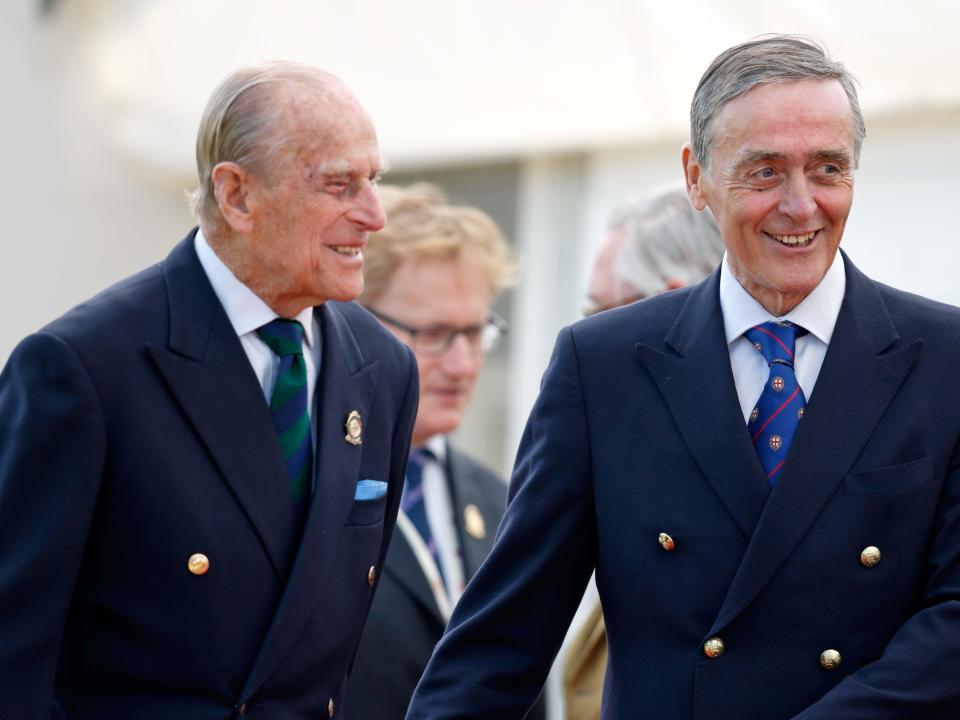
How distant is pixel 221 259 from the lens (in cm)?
315

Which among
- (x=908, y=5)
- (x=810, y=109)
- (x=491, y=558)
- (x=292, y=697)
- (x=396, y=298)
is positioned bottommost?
(x=292, y=697)

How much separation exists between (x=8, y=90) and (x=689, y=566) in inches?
252

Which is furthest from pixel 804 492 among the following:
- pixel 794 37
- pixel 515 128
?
pixel 515 128

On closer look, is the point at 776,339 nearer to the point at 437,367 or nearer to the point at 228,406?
the point at 228,406

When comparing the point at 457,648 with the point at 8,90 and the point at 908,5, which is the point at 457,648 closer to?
the point at 908,5

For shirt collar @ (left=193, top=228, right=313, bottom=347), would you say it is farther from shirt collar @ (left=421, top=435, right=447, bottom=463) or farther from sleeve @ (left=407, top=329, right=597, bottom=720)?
shirt collar @ (left=421, top=435, right=447, bottom=463)

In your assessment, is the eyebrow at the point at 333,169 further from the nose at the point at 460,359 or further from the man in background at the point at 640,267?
the nose at the point at 460,359

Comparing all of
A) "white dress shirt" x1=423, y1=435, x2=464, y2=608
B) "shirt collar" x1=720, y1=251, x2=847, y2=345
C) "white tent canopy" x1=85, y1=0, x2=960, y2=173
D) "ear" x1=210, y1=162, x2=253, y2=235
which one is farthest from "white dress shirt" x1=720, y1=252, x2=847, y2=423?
"white tent canopy" x1=85, y1=0, x2=960, y2=173

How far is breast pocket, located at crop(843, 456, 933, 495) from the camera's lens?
2.62 meters

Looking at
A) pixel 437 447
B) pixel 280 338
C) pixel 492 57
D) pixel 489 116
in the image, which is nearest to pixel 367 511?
pixel 280 338

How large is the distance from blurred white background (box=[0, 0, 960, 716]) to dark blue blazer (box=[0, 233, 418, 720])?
232 cm

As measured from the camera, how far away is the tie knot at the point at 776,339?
2.78m

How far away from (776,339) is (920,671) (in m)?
0.61

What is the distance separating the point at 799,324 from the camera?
110 inches
